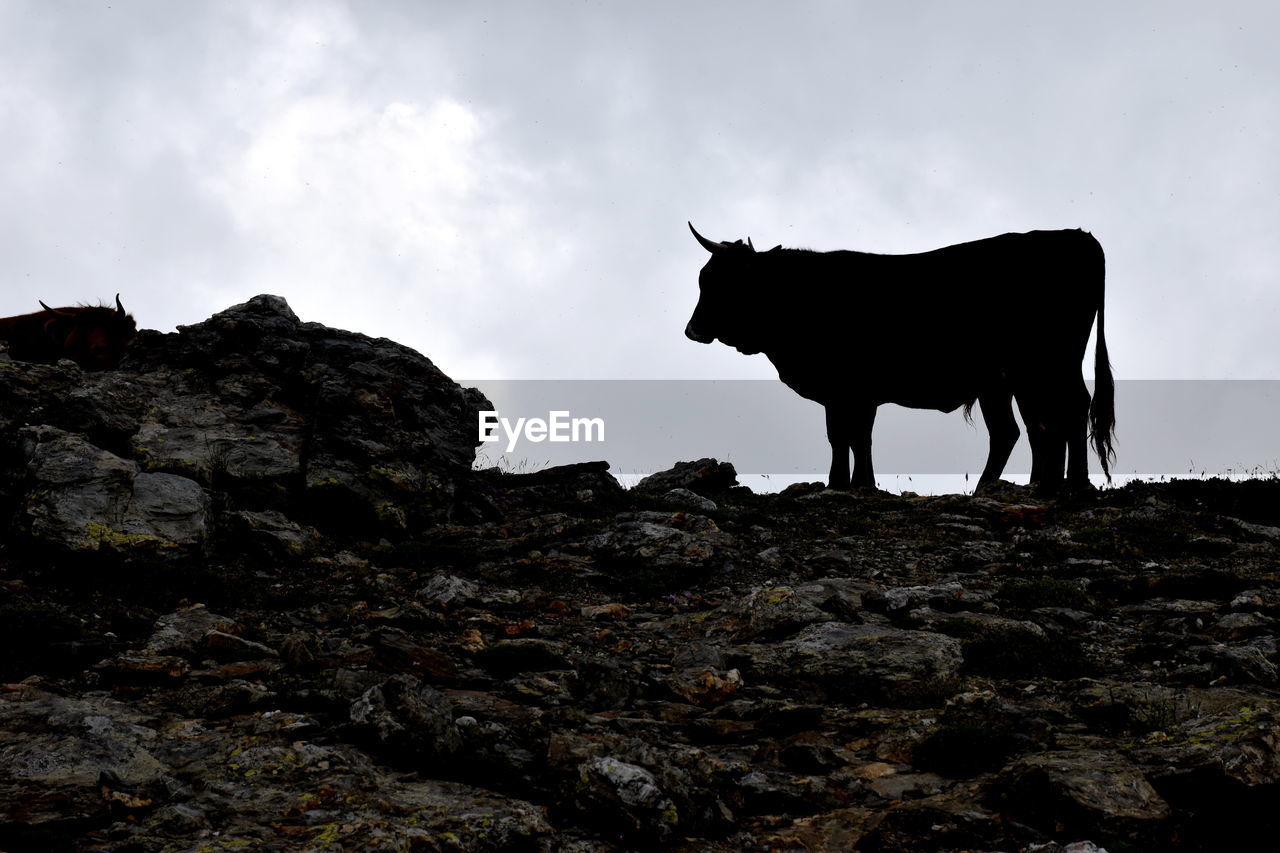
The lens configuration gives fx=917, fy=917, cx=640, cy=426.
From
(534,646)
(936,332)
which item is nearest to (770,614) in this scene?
(534,646)

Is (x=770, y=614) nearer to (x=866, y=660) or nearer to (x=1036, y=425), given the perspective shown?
(x=866, y=660)

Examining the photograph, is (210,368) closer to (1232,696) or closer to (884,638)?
(884,638)

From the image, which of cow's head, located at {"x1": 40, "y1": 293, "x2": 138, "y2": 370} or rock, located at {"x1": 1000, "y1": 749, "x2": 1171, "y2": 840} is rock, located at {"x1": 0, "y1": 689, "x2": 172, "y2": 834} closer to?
rock, located at {"x1": 1000, "y1": 749, "x2": 1171, "y2": 840}

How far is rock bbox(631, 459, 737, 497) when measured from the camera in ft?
57.1

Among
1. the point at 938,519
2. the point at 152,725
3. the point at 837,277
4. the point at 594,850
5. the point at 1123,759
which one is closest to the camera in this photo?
the point at 594,850

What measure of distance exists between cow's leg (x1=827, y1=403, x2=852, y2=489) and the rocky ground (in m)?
1.92

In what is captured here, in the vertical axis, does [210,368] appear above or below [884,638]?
above

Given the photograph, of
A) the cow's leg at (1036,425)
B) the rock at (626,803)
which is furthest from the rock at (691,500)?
the rock at (626,803)

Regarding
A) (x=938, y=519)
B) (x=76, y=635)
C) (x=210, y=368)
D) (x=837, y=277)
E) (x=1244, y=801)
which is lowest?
(x=1244, y=801)

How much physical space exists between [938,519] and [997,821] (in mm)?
9184

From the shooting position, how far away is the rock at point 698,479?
17.4 metres

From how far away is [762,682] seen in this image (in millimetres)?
6988

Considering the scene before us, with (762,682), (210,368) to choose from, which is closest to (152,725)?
(762,682)

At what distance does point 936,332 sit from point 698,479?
16.8 feet
